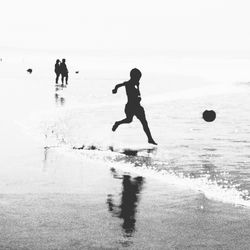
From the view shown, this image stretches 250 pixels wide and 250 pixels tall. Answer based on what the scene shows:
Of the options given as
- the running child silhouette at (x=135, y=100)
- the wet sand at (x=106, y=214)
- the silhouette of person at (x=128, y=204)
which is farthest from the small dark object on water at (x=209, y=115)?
the silhouette of person at (x=128, y=204)

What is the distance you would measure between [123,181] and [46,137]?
19.7ft

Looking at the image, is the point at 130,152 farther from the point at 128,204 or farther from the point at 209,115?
the point at 209,115

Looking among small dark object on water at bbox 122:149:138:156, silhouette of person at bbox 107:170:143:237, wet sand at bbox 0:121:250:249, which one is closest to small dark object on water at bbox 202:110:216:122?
small dark object on water at bbox 122:149:138:156

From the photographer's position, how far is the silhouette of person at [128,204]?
6.82 metres

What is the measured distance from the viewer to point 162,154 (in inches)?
508

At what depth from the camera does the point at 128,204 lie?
7.82 meters

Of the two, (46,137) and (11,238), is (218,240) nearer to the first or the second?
(11,238)

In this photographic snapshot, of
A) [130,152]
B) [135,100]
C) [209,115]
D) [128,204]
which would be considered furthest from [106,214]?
[209,115]

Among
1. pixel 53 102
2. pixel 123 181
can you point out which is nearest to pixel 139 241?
pixel 123 181

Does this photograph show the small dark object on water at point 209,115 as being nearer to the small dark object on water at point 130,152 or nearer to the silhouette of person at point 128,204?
the small dark object on water at point 130,152

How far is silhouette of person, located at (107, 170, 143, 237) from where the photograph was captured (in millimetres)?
6816

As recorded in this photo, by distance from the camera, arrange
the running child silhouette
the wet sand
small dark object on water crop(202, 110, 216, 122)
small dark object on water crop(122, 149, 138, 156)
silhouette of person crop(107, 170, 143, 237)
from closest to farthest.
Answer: the wet sand
silhouette of person crop(107, 170, 143, 237)
small dark object on water crop(122, 149, 138, 156)
the running child silhouette
small dark object on water crop(202, 110, 216, 122)

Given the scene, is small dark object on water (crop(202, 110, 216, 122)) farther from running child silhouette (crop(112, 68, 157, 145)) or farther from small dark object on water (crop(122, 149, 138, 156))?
small dark object on water (crop(122, 149, 138, 156))

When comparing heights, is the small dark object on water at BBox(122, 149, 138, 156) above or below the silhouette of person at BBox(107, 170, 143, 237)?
above
